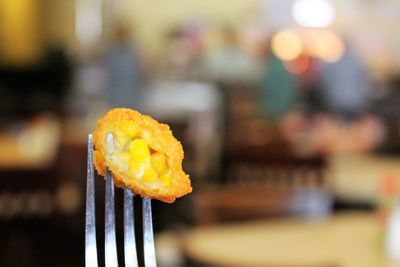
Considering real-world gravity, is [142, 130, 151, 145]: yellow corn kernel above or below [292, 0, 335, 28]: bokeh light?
below

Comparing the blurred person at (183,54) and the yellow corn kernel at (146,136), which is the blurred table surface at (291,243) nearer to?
the yellow corn kernel at (146,136)

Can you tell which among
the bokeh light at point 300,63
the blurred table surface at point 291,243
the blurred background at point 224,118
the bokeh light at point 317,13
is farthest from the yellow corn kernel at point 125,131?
the bokeh light at point 317,13

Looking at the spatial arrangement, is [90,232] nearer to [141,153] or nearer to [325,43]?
[141,153]

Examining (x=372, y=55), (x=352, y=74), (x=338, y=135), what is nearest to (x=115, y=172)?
(x=338, y=135)

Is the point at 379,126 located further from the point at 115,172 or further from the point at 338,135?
the point at 115,172

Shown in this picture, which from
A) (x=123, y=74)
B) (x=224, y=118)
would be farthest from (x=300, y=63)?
(x=123, y=74)

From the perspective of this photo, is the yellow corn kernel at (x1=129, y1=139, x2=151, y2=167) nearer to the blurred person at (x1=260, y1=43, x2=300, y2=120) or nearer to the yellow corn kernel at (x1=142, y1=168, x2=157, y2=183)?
the yellow corn kernel at (x1=142, y1=168, x2=157, y2=183)

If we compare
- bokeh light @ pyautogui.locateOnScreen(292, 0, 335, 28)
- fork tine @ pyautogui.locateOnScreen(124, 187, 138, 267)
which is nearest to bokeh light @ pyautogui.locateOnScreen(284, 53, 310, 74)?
bokeh light @ pyautogui.locateOnScreen(292, 0, 335, 28)

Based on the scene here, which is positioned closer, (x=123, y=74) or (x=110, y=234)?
(x=110, y=234)
